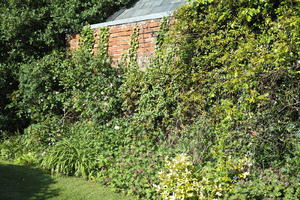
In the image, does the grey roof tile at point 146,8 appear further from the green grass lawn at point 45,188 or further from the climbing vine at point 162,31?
the green grass lawn at point 45,188

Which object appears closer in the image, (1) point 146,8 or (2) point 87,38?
(2) point 87,38

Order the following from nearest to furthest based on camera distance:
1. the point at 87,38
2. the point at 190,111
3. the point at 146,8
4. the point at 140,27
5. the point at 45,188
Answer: the point at 45,188 → the point at 190,111 → the point at 140,27 → the point at 87,38 → the point at 146,8

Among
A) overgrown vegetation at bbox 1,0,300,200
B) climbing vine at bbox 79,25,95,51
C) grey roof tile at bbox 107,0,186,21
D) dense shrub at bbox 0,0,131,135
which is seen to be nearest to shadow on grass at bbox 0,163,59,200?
overgrown vegetation at bbox 1,0,300,200

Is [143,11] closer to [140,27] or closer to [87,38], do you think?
[140,27]

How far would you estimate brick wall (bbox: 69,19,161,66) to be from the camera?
262 inches

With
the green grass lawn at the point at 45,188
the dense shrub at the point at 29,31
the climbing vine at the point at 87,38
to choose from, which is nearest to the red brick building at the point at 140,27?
the climbing vine at the point at 87,38

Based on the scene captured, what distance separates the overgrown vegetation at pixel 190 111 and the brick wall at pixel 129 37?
20 centimetres

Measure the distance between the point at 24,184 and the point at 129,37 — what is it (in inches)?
151

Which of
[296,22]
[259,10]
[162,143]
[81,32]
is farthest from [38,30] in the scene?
[296,22]

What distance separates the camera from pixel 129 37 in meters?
7.02

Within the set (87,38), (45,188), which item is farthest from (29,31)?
(45,188)

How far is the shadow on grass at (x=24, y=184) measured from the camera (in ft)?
14.1

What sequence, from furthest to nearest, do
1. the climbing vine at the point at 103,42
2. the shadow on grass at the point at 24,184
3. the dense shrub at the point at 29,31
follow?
the dense shrub at the point at 29,31
the climbing vine at the point at 103,42
the shadow on grass at the point at 24,184

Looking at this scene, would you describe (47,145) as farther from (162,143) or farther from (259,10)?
(259,10)
